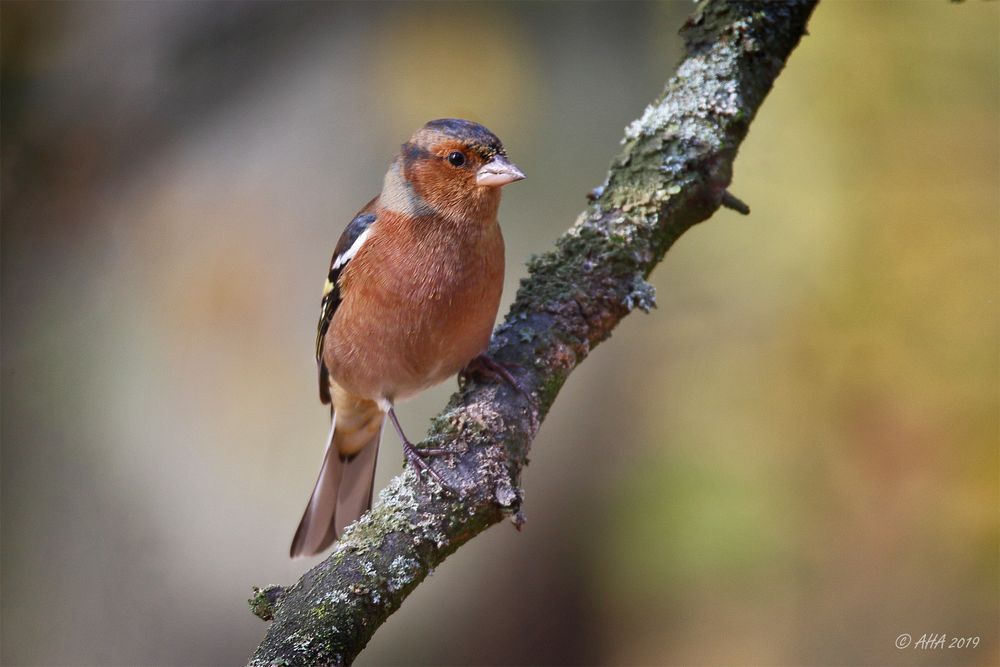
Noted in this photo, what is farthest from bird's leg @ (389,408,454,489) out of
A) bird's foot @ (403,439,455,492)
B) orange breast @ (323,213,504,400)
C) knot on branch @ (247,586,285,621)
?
orange breast @ (323,213,504,400)

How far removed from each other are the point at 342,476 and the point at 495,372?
1.47m

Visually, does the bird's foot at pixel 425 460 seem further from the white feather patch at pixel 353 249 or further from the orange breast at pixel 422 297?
the white feather patch at pixel 353 249

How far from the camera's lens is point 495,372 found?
3.88m

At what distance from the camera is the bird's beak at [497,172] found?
3.97 metres

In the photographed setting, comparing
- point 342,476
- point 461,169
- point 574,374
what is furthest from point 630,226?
point 574,374

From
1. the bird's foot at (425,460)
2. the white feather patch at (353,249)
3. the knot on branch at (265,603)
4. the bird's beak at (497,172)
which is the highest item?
the white feather patch at (353,249)

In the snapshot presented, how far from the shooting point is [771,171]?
6102mm

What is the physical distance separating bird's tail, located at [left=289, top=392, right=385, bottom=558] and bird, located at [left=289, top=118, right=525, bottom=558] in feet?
1.35

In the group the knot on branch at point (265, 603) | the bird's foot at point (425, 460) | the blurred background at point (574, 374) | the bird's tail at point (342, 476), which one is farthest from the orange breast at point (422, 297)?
the blurred background at point (574, 374)

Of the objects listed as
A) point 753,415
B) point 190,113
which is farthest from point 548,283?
point 190,113

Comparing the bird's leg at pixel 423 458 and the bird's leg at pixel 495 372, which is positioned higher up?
the bird's leg at pixel 495 372

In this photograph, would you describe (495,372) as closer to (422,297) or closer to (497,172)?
(422,297)

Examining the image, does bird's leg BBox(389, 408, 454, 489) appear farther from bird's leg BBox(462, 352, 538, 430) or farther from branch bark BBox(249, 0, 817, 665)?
bird's leg BBox(462, 352, 538, 430)

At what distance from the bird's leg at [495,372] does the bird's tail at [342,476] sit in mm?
992
